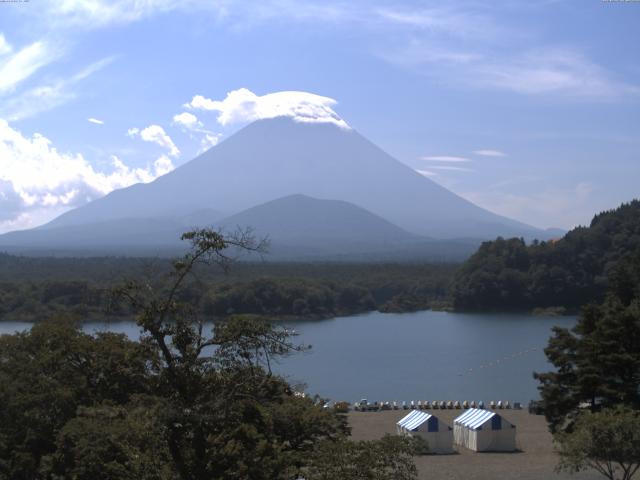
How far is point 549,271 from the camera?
132 feet

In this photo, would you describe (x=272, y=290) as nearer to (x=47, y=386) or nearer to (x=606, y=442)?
(x=606, y=442)

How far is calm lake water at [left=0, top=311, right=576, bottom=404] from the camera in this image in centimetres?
2031

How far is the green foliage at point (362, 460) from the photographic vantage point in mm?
5285

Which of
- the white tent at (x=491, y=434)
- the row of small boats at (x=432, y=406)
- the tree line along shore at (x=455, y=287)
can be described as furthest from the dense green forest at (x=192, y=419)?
the tree line along shore at (x=455, y=287)

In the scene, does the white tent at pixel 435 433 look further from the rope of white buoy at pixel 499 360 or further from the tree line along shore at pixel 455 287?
the tree line along shore at pixel 455 287

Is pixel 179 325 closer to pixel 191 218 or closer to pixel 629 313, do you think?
pixel 629 313

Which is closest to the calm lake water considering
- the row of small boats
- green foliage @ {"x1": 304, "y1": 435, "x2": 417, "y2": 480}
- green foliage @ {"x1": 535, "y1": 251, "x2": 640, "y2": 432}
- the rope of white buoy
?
the rope of white buoy

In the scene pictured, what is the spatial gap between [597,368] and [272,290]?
26915 millimetres

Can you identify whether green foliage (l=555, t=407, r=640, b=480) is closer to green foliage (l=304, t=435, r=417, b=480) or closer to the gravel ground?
the gravel ground

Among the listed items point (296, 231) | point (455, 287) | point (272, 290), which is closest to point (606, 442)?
point (272, 290)

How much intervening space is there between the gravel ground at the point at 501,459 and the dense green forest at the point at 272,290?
13.9 metres

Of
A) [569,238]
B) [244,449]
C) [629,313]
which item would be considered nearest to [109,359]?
[244,449]

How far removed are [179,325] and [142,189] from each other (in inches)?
6660

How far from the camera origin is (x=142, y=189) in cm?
17038
